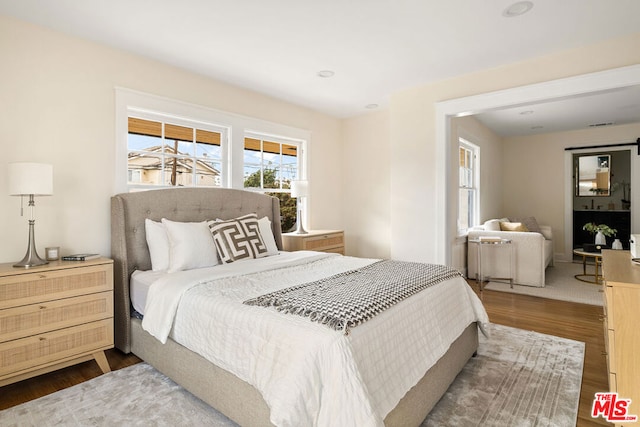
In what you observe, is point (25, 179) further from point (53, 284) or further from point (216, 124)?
point (216, 124)

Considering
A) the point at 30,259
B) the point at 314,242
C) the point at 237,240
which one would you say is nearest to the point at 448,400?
the point at 237,240

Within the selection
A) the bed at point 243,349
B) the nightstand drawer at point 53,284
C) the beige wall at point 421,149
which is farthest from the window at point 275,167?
the nightstand drawer at point 53,284

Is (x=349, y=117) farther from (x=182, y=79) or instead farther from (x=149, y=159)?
(x=149, y=159)

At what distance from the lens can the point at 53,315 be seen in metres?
2.26

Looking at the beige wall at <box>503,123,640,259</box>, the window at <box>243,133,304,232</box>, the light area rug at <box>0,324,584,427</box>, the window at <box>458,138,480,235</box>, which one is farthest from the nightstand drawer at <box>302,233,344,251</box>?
the beige wall at <box>503,123,640,259</box>

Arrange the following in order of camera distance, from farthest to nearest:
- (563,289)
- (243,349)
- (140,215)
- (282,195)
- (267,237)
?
(282,195)
(563,289)
(267,237)
(140,215)
(243,349)

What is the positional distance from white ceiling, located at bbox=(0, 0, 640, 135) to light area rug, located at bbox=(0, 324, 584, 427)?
2.54 meters

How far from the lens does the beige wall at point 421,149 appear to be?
140 inches

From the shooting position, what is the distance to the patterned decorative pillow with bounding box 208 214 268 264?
2.96 meters

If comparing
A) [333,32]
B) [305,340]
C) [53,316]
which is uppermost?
[333,32]

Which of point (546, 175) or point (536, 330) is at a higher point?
point (546, 175)

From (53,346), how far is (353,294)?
2.02m

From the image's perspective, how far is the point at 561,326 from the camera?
323cm

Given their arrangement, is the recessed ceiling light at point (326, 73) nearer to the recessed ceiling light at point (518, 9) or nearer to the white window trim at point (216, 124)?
the white window trim at point (216, 124)
